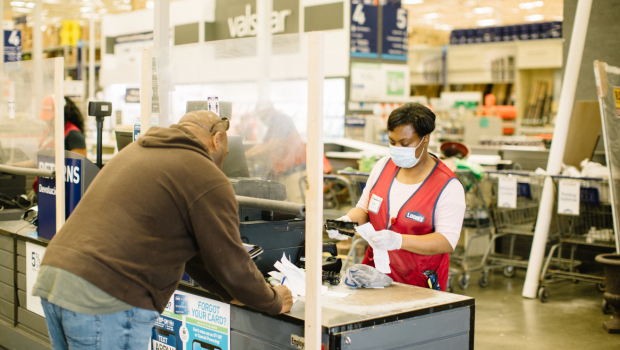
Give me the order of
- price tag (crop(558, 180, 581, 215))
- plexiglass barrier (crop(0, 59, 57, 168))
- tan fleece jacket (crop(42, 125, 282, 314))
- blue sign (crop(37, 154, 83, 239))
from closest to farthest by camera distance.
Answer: tan fleece jacket (crop(42, 125, 282, 314)) < blue sign (crop(37, 154, 83, 239)) < plexiglass barrier (crop(0, 59, 57, 168)) < price tag (crop(558, 180, 581, 215))

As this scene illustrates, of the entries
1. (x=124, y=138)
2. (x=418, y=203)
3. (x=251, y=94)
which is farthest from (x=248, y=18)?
(x=418, y=203)

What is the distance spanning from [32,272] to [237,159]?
1709 millimetres

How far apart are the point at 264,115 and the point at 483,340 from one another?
8.79ft

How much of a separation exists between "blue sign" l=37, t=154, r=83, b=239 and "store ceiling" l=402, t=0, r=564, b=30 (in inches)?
579

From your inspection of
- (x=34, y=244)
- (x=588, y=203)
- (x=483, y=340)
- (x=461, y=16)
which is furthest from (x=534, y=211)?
(x=461, y=16)

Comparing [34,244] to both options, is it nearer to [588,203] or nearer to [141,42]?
[588,203]

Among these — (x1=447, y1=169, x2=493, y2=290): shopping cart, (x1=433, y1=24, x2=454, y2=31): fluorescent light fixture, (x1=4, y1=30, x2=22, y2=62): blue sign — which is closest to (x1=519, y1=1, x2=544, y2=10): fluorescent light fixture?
(x1=433, y1=24, x2=454, y2=31): fluorescent light fixture

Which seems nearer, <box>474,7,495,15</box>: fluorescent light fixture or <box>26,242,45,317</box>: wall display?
<box>26,242,45,317</box>: wall display

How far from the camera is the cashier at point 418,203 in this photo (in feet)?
8.36

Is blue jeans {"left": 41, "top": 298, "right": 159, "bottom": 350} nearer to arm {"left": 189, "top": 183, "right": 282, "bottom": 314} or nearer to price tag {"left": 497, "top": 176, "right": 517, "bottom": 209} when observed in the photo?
arm {"left": 189, "top": 183, "right": 282, "bottom": 314}

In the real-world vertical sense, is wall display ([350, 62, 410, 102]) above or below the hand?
above

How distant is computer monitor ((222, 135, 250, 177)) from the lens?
8.59ft

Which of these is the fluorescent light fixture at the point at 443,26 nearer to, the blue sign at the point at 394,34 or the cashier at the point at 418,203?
the blue sign at the point at 394,34

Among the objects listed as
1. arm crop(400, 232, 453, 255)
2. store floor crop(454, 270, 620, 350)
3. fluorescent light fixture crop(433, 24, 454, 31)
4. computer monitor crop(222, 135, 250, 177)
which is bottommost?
store floor crop(454, 270, 620, 350)
